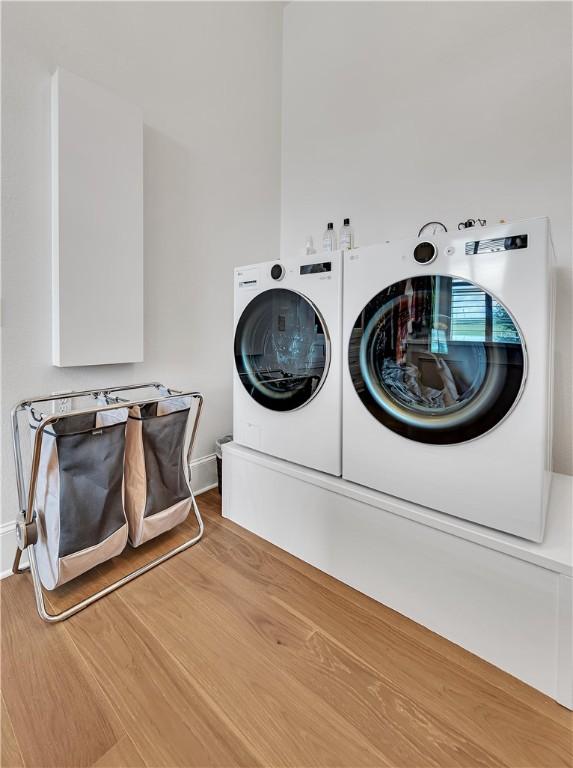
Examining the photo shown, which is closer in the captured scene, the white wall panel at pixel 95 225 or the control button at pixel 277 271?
the white wall panel at pixel 95 225

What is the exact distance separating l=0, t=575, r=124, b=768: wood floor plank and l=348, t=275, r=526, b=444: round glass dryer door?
3.79ft

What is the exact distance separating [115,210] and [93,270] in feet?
0.96

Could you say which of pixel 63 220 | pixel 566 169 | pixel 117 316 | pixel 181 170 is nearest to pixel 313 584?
pixel 117 316

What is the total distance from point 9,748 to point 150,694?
12.1 inches

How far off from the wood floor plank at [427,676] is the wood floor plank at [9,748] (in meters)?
0.75

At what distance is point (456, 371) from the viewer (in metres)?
1.12

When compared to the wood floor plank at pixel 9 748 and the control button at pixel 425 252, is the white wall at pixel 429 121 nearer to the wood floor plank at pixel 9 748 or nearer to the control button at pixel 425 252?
the control button at pixel 425 252

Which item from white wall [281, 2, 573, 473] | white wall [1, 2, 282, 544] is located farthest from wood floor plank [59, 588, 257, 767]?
white wall [281, 2, 573, 473]

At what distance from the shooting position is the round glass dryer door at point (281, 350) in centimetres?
148

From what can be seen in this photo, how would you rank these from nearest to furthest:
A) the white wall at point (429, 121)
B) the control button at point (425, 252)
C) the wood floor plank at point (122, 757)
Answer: the wood floor plank at point (122, 757) < the control button at point (425, 252) < the white wall at point (429, 121)

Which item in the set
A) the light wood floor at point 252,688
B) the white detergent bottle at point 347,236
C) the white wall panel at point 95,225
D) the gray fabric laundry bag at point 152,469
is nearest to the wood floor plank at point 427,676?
the light wood floor at point 252,688

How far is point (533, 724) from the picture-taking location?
900mm

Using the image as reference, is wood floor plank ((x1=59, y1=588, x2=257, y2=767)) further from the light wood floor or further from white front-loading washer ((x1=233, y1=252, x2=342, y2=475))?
white front-loading washer ((x1=233, y1=252, x2=342, y2=475))

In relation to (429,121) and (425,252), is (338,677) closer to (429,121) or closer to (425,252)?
(425,252)
